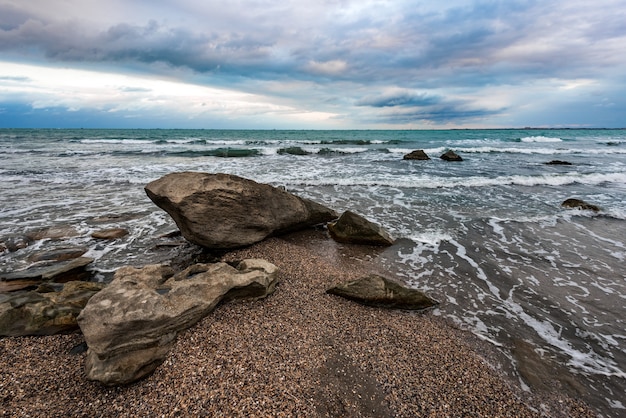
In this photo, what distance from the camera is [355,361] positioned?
11.2ft

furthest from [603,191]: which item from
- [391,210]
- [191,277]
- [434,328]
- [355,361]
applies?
[191,277]

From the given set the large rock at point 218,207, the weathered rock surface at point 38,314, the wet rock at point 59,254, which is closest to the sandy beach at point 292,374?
the weathered rock surface at point 38,314

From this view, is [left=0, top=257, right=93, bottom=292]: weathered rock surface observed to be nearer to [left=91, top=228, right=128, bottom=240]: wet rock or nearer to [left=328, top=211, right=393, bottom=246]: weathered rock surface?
[left=91, top=228, right=128, bottom=240]: wet rock

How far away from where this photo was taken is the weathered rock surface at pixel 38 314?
147 inches

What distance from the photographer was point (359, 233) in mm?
7121

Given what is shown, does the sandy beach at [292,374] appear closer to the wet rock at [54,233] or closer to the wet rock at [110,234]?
the wet rock at [110,234]

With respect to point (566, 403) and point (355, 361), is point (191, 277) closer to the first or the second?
point (355, 361)

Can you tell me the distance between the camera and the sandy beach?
280 centimetres

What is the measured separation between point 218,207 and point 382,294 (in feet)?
11.1

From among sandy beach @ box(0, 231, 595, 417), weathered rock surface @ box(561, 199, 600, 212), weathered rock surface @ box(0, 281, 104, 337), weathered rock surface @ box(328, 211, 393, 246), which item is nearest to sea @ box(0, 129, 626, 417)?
weathered rock surface @ box(561, 199, 600, 212)

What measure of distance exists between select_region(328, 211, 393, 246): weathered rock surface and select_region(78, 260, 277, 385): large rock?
3.08 metres

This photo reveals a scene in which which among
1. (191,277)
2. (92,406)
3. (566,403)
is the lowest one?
(566,403)

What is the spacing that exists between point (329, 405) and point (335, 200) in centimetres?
872

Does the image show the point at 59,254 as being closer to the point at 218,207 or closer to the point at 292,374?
the point at 218,207
